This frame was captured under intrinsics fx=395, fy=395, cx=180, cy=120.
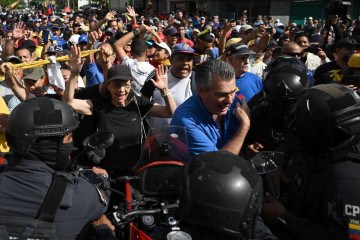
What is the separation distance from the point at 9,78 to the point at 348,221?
11.7 feet

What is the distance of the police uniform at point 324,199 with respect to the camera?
5.68 feet

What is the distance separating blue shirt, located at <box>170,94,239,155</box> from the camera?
270 centimetres

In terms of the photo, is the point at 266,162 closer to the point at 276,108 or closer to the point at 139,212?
the point at 139,212

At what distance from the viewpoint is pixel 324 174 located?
74.6 inches

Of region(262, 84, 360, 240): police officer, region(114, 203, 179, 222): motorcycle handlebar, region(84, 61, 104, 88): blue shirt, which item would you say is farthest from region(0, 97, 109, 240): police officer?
region(84, 61, 104, 88): blue shirt

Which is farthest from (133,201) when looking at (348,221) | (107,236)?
(348,221)

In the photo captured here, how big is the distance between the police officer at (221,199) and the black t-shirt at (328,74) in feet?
13.1

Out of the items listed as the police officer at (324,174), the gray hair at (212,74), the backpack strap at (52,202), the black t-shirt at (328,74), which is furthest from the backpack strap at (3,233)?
the black t-shirt at (328,74)

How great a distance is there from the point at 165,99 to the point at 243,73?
112 cm

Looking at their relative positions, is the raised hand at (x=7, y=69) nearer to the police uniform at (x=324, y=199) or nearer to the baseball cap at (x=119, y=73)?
the baseball cap at (x=119, y=73)

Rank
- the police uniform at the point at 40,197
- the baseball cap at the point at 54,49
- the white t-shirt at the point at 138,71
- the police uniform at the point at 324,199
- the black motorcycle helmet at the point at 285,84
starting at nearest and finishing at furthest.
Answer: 1. the police uniform at the point at 324,199
2. the police uniform at the point at 40,197
3. the black motorcycle helmet at the point at 285,84
4. the white t-shirt at the point at 138,71
5. the baseball cap at the point at 54,49

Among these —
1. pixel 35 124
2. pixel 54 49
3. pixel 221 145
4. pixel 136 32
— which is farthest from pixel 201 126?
pixel 54 49

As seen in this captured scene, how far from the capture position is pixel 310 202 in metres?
1.98

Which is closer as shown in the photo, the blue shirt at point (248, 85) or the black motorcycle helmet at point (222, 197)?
the black motorcycle helmet at point (222, 197)
